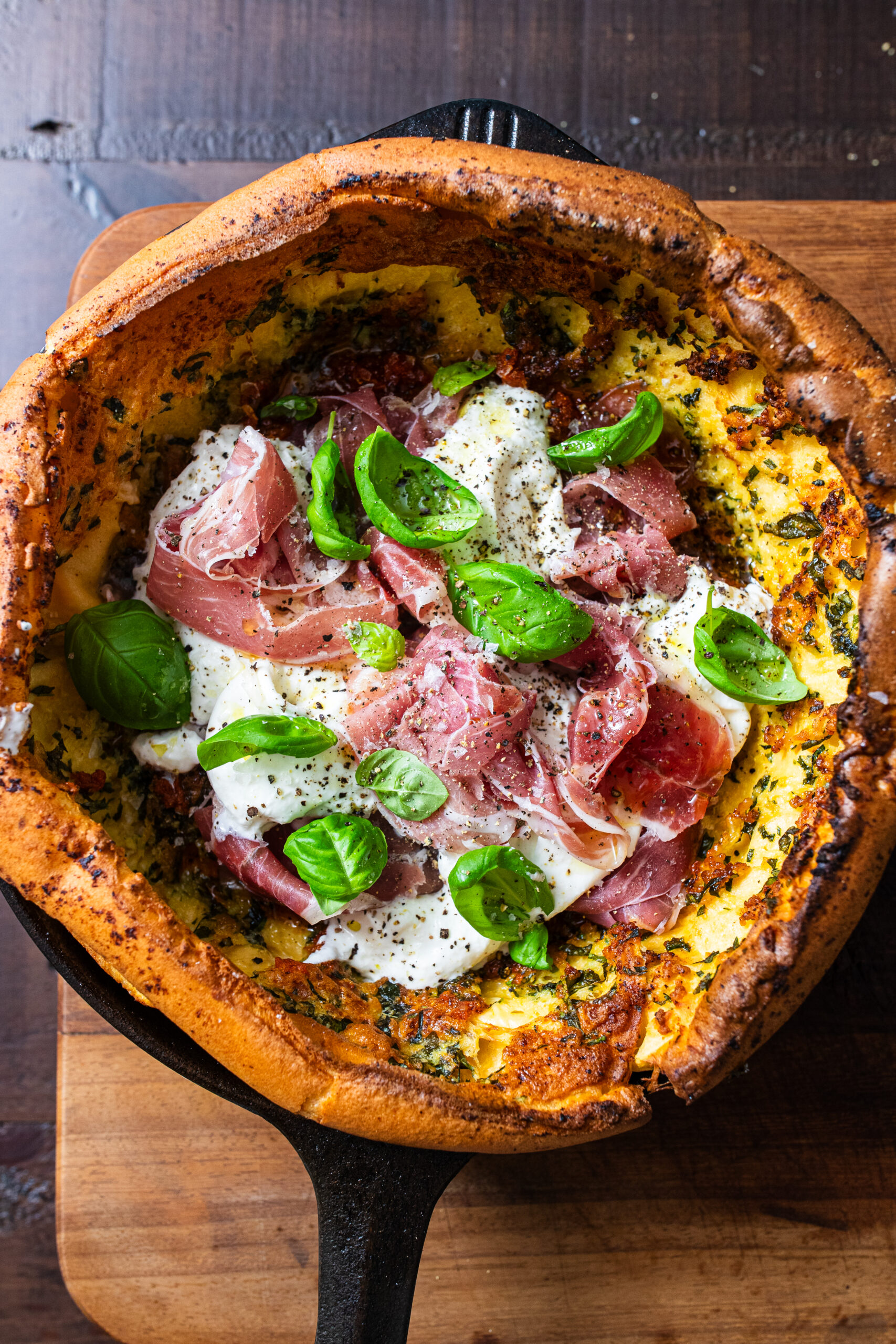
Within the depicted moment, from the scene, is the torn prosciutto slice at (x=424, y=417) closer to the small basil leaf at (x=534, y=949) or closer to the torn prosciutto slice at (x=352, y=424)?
the torn prosciutto slice at (x=352, y=424)

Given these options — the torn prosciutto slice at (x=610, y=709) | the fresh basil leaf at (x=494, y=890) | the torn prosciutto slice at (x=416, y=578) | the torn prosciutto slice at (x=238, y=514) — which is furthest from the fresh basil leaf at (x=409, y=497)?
the fresh basil leaf at (x=494, y=890)

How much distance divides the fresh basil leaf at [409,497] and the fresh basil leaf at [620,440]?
218 mm

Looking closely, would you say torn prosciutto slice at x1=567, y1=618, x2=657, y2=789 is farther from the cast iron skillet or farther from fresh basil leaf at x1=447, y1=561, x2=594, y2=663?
the cast iron skillet

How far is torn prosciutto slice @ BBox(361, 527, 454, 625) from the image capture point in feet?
6.02

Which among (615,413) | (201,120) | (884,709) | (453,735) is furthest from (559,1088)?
(201,120)

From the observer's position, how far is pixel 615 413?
1.94m

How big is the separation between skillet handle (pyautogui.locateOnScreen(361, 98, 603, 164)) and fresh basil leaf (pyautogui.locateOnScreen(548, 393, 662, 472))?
0.51 meters

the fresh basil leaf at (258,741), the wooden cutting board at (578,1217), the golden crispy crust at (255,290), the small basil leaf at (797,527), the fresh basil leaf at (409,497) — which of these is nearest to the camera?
the golden crispy crust at (255,290)

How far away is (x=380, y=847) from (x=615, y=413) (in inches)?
38.4

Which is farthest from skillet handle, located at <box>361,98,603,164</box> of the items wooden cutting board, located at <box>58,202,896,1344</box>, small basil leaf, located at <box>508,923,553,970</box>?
wooden cutting board, located at <box>58,202,896,1344</box>

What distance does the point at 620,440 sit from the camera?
71.0 inches

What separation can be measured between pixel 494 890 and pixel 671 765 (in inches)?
16.3

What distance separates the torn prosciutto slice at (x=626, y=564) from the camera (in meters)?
1.88

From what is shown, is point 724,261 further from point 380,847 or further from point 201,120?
point 201,120
